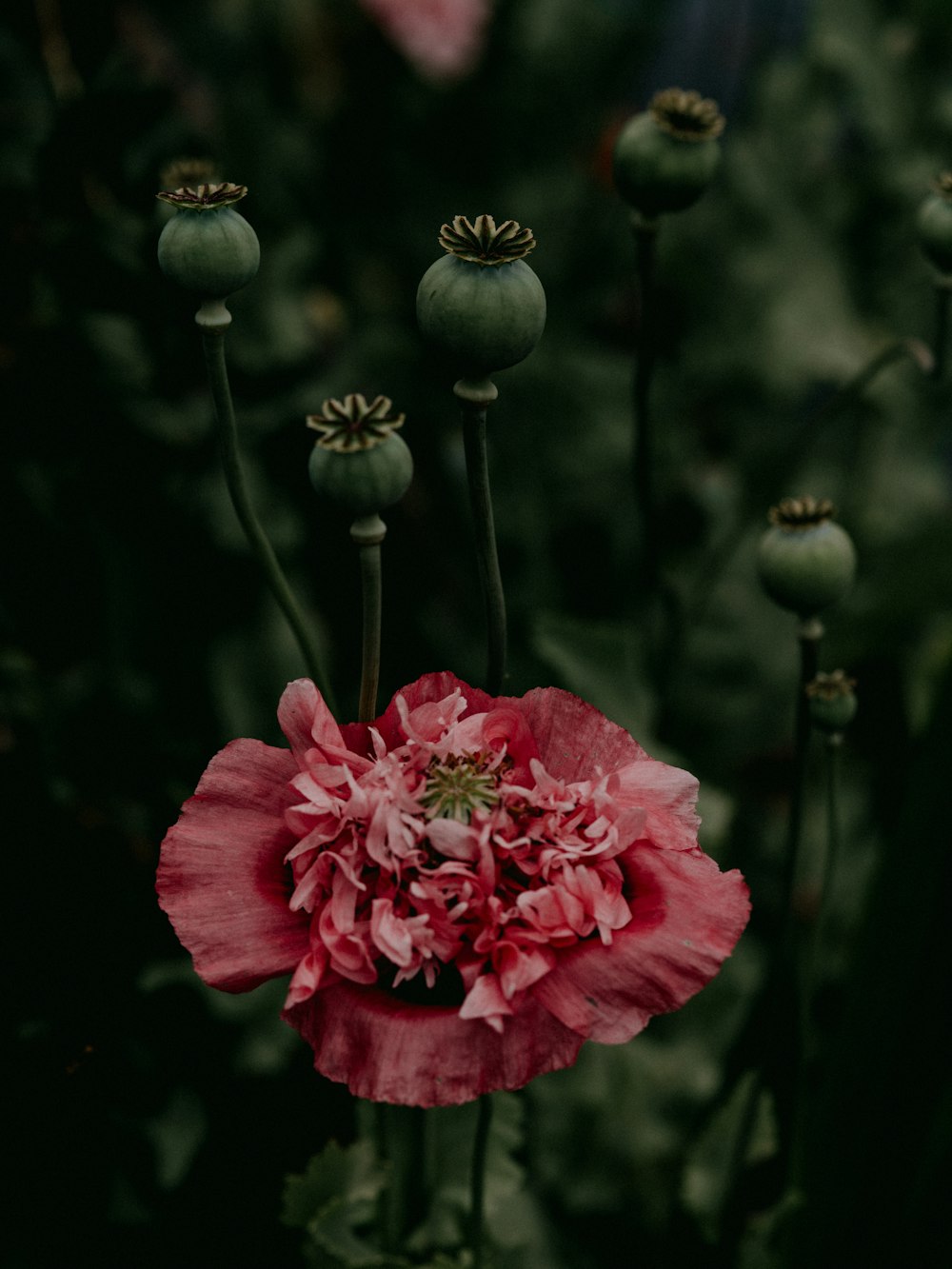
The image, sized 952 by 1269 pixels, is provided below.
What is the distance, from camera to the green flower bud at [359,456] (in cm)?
26

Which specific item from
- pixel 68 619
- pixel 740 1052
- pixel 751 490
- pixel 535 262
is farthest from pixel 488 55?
pixel 740 1052

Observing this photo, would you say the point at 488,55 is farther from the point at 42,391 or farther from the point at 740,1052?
the point at 740,1052

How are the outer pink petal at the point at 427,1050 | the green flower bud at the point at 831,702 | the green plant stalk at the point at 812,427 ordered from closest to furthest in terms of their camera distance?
1. the outer pink petal at the point at 427,1050
2. the green flower bud at the point at 831,702
3. the green plant stalk at the point at 812,427

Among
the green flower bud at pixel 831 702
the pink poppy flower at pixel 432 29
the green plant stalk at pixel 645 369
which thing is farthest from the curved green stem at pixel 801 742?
the pink poppy flower at pixel 432 29

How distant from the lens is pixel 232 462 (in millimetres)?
286

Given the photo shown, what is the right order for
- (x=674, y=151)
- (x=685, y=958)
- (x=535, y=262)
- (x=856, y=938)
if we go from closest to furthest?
(x=685, y=958)
(x=674, y=151)
(x=856, y=938)
(x=535, y=262)

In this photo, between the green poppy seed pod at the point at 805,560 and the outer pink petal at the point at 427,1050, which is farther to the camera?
the green poppy seed pod at the point at 805,560

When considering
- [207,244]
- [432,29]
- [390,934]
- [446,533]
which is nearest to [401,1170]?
[390,934]

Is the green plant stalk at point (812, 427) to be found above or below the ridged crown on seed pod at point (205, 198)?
below

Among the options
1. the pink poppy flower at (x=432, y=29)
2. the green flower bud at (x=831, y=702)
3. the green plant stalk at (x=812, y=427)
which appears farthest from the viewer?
the pink poppy flower at (x=432, y=29)

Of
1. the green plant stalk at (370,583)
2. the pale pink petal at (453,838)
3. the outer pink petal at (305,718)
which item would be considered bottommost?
the pale pink petal at (453,838)

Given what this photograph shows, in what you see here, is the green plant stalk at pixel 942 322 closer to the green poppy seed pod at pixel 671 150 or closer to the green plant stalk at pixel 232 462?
the green poppy seed pod at pixel 671 150

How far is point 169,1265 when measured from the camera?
1.44ft

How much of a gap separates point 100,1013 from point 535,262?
0.65 metres
